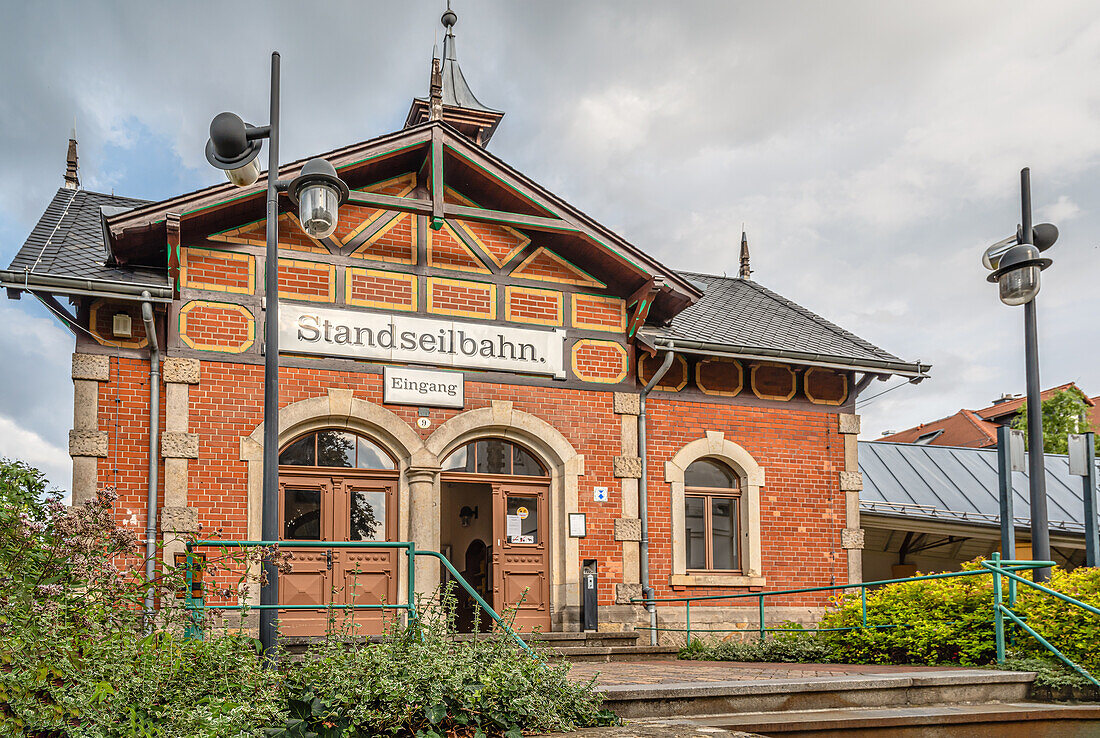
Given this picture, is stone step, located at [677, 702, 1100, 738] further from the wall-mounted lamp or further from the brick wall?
the wall-mounted lamp

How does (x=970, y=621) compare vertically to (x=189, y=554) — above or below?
below

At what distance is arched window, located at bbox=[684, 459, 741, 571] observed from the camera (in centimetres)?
1446

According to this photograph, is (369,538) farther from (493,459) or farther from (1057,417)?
(1057,417)

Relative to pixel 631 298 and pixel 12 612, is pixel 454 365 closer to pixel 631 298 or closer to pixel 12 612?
pixel 631 298

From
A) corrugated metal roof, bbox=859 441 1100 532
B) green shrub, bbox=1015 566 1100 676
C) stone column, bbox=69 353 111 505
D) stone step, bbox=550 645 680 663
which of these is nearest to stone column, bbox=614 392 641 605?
stone step, bbox=550 645 680 663

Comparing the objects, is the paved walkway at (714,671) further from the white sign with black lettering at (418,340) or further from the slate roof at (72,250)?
the slate roof at (72,250)

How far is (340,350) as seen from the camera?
488 inches

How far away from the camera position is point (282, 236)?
12.5m

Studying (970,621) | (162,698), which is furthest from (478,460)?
(162,698)

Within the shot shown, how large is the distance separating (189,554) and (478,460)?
6328 millimetres

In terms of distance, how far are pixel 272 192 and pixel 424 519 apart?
4885 mm

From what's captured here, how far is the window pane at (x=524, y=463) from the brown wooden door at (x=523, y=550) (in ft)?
0.58

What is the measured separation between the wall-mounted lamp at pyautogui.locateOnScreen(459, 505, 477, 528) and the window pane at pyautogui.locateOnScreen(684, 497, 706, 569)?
3615mm

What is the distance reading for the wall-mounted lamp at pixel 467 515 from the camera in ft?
53.9
